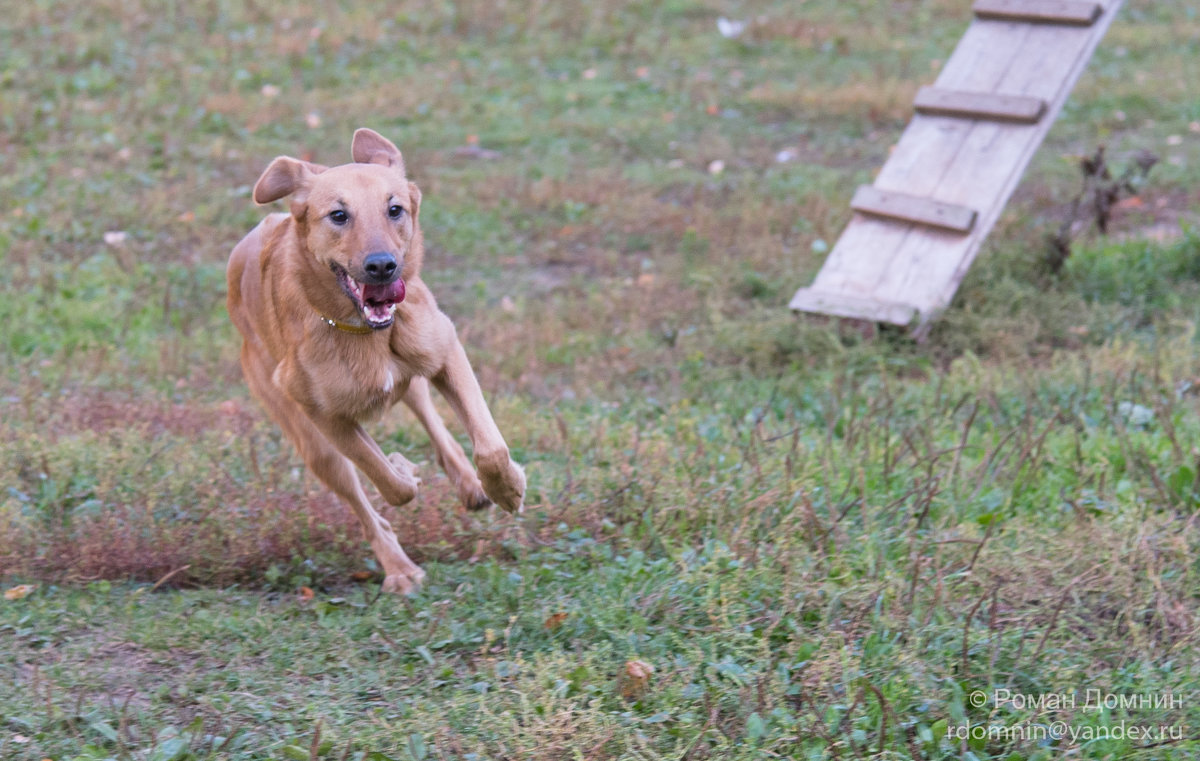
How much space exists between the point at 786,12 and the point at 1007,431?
9337 mm

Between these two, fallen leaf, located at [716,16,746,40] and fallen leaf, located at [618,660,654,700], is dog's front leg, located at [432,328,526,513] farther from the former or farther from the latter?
fallen leaf, located at [716,16,746,40]

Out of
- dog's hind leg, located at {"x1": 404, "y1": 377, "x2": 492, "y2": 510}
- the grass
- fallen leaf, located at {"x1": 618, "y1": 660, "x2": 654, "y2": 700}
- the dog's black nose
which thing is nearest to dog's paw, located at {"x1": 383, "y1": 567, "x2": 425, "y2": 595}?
the grass

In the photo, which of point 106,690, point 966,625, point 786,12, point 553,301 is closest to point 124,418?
point 106,690

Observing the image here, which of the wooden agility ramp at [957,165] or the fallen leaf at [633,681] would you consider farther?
the wooden agility ramp at [957,165]

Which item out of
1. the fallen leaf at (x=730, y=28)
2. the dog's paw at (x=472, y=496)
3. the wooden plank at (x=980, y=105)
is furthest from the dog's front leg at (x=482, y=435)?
the fallen leaf at (x=730, y=28)

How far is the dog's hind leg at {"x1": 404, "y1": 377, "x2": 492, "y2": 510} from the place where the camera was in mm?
4047

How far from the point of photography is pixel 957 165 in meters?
6.79

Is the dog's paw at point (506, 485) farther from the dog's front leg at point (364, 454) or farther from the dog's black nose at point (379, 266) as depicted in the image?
the dog's black nose at point (379, 266)

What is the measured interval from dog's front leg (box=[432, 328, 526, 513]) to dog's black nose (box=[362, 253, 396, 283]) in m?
0.45

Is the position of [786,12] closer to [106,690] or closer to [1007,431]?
[1007,431]

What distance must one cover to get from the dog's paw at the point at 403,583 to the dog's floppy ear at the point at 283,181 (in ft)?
4.49

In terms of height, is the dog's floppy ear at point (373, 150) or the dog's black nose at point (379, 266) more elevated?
the dog's floppy ear at point (373, 150)

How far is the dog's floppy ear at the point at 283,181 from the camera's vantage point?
372 centimetres

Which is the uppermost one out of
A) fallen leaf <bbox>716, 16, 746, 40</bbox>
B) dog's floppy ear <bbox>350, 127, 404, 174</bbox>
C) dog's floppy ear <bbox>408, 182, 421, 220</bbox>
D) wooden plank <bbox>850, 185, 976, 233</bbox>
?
fallen leaf <bbox>716, 16, 746, 40</bbox>
